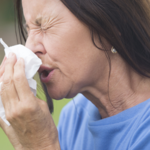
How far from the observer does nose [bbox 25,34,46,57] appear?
1.23 metres

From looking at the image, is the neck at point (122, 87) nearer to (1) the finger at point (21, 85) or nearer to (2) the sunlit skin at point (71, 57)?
(2) the sunlit skin at point (71, 57)

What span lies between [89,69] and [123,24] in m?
0.29

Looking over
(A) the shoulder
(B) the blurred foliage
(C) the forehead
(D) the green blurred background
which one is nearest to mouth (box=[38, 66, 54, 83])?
(C) the forehead

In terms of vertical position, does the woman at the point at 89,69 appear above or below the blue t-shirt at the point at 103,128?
above

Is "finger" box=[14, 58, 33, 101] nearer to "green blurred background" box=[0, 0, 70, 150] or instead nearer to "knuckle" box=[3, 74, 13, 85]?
"knuckle" box=[3, 74, 13, 85]

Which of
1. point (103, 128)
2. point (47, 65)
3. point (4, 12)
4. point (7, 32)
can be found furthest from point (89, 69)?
point (4, 12)

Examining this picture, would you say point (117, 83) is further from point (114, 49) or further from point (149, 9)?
Result: point (149, 9)

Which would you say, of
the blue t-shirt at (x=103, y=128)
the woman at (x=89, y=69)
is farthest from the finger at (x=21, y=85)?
the blue t-shirt at (x=103, y=128)

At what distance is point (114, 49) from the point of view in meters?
1.26

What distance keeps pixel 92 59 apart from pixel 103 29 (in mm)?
160

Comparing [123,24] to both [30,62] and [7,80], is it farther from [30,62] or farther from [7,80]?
[7,80]

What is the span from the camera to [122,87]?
1309mm

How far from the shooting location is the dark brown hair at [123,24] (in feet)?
3.83

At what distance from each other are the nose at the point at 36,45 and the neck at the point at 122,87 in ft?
1.09
